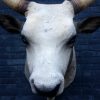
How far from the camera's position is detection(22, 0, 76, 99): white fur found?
3.10m

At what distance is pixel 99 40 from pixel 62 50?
5.43 feet

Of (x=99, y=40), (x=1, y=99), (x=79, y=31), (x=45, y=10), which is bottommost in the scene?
(x=1, y=99)

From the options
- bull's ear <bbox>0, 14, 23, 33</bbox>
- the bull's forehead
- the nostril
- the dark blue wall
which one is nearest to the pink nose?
the nostril

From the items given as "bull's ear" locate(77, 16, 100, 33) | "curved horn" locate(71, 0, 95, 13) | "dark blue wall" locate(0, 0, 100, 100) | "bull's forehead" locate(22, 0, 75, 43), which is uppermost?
"bull's forehead" locate(22, 0, 75, 43)

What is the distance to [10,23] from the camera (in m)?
3.69

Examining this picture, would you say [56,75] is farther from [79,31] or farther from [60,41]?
[79,31]

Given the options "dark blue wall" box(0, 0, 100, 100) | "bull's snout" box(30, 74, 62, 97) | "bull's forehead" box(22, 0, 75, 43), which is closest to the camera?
"bull's snout" box(30, 74, 62, 97)

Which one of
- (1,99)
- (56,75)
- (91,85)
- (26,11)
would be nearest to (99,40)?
(91,85)

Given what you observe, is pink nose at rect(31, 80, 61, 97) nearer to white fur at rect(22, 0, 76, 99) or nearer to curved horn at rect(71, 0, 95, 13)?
white fur at rect(22, 0, 76, 99)

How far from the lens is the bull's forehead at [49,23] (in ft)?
10.6

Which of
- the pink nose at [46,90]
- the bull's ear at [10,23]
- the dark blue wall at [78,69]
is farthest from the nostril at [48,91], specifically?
the dark blue wall at [78,69]

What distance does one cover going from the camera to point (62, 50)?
10.8 ft

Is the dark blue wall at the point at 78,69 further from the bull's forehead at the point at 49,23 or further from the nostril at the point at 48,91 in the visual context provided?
the nostril at the point at 48,91

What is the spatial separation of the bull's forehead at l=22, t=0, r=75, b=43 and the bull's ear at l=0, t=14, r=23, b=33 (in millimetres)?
190
